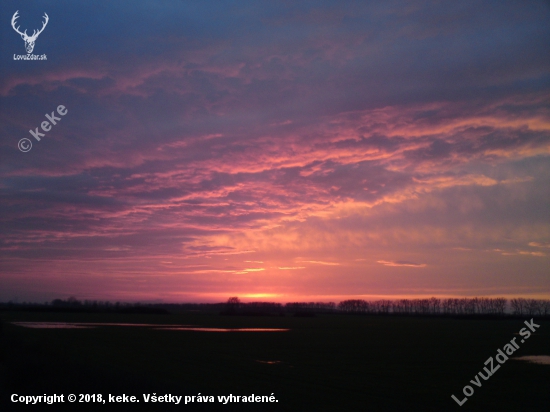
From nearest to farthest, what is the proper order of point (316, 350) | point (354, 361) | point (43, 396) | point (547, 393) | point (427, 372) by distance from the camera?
point (43, 396) < point (547, 393) < point (427, 372) < point (354, 361) < point (316, 350)

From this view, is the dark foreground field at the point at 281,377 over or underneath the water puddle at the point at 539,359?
over

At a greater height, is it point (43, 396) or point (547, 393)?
point (43, 396)

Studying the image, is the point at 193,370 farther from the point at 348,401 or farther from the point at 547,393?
the point at 547,393

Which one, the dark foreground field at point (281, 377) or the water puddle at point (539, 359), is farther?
the water puddle at point (539, 359)

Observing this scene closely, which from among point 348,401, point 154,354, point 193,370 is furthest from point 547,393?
point 154,354

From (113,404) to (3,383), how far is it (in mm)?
7657

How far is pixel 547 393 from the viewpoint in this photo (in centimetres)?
2038

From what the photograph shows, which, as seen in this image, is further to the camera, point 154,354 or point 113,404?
point 154,354

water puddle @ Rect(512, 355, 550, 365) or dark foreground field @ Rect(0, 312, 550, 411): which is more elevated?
dark foreground field @ Rect(0, 312, 550, 411)

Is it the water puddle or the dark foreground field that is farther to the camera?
the water puddle

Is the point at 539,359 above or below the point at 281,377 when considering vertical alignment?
below

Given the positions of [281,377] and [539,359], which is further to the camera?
[539,359]

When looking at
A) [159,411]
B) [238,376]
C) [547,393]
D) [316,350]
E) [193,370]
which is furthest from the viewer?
[316,350]

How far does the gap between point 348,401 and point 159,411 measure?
7.64 metres
